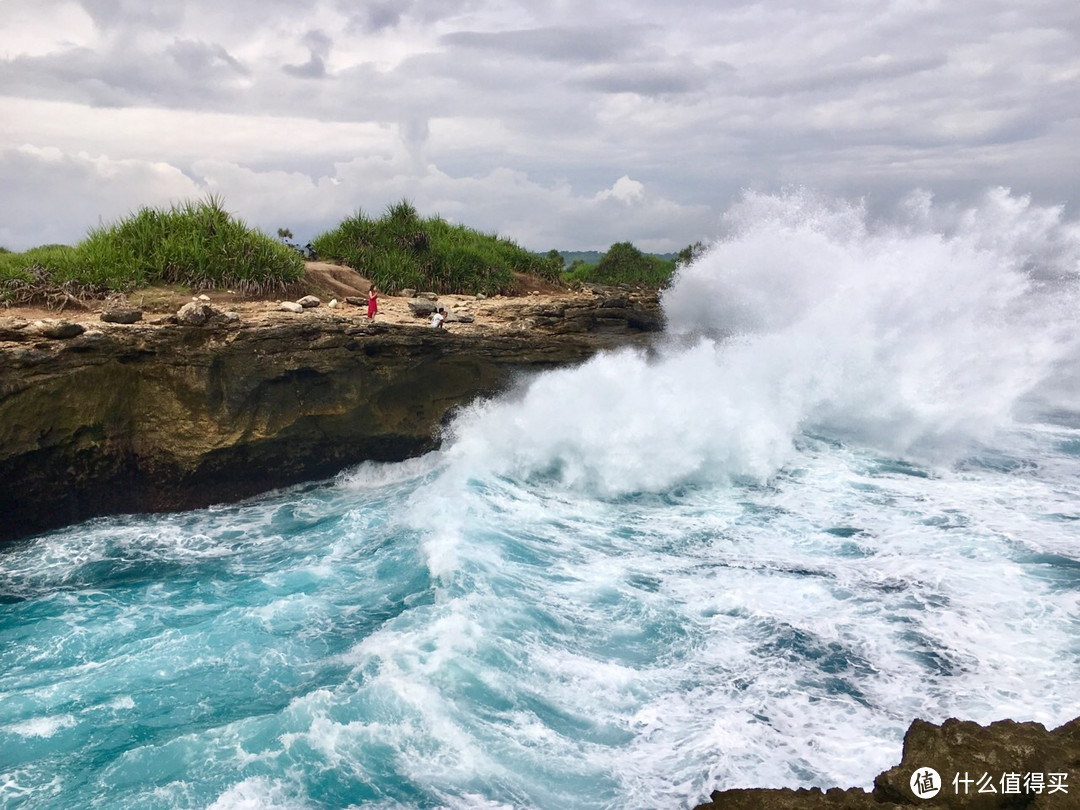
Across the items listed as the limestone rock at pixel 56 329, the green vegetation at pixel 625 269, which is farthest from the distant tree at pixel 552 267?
the limestone rock at pixel 56 329

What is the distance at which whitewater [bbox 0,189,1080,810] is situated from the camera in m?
4.95

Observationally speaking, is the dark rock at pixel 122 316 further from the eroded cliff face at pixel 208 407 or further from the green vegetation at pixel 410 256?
the green vegetation at pixel 410 256

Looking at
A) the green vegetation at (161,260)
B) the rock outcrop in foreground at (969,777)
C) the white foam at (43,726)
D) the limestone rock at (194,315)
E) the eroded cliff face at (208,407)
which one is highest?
the green vegetation at (161,260)

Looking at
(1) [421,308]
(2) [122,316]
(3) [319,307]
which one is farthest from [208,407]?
(1) [421,308]

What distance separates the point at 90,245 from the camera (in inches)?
→ 493

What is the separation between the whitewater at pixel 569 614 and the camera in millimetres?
4953

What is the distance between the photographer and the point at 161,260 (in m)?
12.5

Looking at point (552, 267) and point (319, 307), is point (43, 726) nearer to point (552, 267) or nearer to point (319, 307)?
point (319, 307)

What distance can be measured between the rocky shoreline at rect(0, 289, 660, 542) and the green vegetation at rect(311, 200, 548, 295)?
458 cm

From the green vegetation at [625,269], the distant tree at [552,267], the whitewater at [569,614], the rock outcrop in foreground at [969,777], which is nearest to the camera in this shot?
the rock outcrop in foreground at [969,777]

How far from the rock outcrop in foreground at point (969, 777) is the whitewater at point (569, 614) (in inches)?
51.4

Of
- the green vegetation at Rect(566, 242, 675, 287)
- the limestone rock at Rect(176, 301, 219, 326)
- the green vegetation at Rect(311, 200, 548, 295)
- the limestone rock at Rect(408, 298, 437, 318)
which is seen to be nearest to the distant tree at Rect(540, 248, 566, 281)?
the green vegetation at Rect(311, 200, 548, 295)

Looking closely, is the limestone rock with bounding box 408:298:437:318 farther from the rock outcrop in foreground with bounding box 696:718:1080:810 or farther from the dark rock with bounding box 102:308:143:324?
the rock outcrop in foreground with bounding box 696:718:1080:810

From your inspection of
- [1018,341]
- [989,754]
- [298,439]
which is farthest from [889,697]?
[1018,341]
